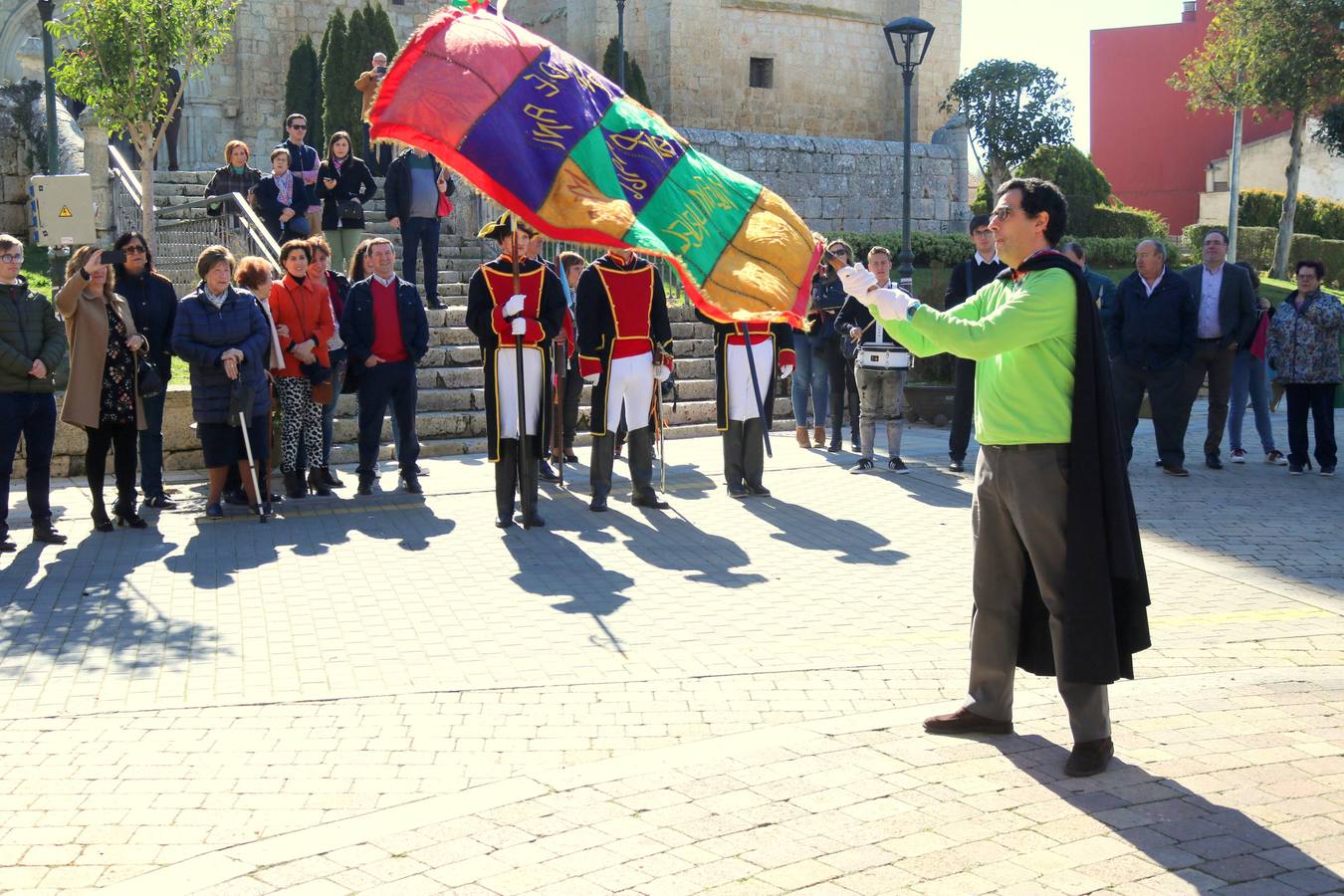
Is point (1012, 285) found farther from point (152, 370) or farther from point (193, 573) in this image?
point (152, 370)

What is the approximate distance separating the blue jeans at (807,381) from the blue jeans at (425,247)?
13.0 ft

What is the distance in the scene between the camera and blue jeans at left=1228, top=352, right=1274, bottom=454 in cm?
1317

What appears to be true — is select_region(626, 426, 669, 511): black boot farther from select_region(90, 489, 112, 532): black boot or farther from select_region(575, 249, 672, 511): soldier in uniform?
select_region(90, 489, 112, 532): black boot

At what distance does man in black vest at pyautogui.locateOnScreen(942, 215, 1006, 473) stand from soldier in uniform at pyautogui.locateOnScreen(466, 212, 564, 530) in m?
3.49

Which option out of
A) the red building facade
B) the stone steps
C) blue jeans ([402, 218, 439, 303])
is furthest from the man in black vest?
the red building facade

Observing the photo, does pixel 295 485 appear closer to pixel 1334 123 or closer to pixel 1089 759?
pixel 1089 759

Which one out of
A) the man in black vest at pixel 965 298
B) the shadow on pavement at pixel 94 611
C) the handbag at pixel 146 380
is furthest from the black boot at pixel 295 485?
the man in black vest at pixel 965 298

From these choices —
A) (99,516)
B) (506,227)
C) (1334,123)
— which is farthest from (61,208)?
(1334,123)

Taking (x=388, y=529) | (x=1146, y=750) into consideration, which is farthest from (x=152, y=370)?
(x=1146, y=750)

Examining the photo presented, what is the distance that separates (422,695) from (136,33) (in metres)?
10.5

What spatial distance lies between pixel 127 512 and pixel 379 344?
7.38 ft

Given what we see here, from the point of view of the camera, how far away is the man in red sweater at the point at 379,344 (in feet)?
36.2

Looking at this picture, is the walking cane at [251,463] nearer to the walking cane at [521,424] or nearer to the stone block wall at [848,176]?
the walking cane at [521,424]

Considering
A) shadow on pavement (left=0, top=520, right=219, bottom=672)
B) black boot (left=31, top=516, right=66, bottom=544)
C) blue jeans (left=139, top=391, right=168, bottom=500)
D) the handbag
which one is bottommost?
shadow on pavement (left=0, top=520, right=219, bottom=672)
